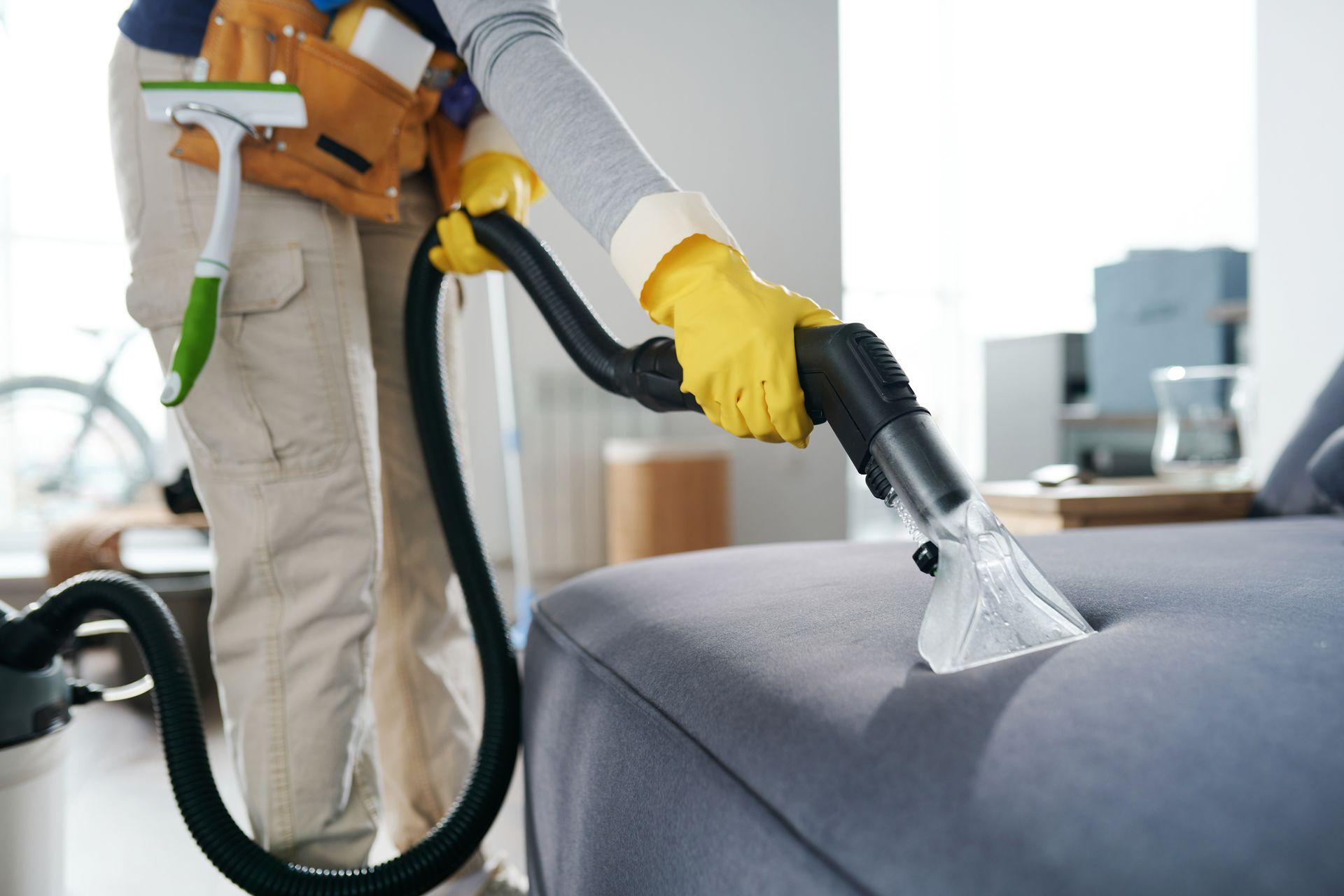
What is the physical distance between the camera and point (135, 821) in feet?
4.28

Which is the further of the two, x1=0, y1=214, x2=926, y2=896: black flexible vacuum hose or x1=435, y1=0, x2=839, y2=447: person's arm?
x1=0, y1=214, x2=926, y2=896: black flexible vacuum hose

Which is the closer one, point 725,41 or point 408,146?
point 408,146

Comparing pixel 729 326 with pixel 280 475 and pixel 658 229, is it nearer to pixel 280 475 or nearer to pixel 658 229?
pixel 658 229

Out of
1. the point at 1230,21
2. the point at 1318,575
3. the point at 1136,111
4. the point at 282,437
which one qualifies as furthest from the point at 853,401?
the point at 1136,111

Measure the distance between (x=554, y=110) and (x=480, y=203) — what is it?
27 cm

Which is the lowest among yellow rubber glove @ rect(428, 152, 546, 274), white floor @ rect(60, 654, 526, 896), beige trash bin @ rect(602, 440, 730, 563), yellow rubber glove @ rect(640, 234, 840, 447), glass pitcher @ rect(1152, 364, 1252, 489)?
white floor @ rect(60, 654, 526, 896)

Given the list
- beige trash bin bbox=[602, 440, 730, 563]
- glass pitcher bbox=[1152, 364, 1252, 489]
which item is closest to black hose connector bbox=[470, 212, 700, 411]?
glass pitcher bbox=[1152, 364, 1252, 489]

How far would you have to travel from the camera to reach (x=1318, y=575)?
66 centimetres

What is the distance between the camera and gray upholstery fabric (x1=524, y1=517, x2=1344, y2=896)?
0.30m

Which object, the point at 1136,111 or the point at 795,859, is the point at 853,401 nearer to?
the point at 795,859

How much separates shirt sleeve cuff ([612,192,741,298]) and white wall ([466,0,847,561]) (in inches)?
72.0

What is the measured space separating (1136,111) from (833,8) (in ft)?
5.77

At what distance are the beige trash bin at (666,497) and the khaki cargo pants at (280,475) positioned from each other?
5.54ft

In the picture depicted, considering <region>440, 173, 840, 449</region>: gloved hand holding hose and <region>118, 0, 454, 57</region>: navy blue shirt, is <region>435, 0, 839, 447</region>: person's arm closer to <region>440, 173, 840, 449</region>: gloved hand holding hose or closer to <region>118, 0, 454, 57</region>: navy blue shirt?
<region>440, 173, 840, 449</region>: gloved hand holding hose
